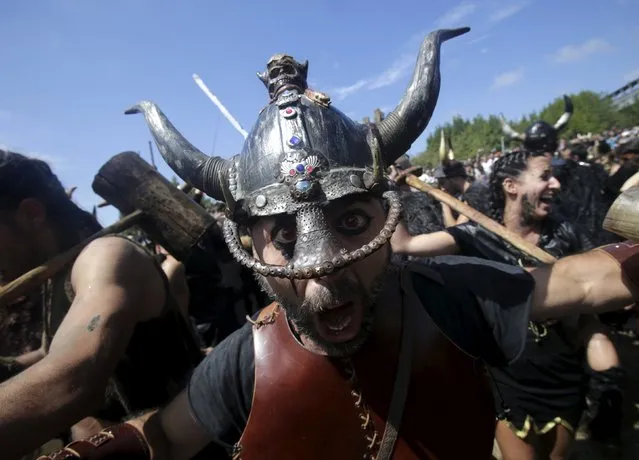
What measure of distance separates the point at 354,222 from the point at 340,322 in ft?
1.18

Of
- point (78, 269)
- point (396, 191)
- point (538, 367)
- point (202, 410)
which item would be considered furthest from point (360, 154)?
point (538, 367)

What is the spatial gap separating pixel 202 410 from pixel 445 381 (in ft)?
3.23

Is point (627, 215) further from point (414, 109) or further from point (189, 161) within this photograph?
point (189, 161)

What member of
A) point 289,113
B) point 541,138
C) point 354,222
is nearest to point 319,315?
point 354,222

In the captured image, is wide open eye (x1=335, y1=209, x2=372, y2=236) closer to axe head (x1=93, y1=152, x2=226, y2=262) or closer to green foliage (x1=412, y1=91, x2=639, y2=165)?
axe head (x1=93, y1=152, x2=226, y2=262)

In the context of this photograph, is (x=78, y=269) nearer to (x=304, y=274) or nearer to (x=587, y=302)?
(x=304, y=274)

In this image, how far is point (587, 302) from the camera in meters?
1.61

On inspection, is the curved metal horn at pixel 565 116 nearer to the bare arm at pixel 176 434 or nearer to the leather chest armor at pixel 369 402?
the leather chest armor at pixel 369 402

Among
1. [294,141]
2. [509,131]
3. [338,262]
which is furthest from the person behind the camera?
[509,131]

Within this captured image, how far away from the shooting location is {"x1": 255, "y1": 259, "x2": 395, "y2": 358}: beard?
4.35ft

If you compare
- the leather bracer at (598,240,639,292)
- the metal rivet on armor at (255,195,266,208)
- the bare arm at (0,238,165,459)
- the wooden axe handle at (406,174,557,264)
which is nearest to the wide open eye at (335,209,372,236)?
the metal rivet on armor at (255,195,266,208)

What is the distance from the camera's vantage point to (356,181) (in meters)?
1.44

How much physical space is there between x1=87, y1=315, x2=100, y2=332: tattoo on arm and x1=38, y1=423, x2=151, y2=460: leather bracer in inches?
17.4

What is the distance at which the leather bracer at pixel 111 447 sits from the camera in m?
1.57
